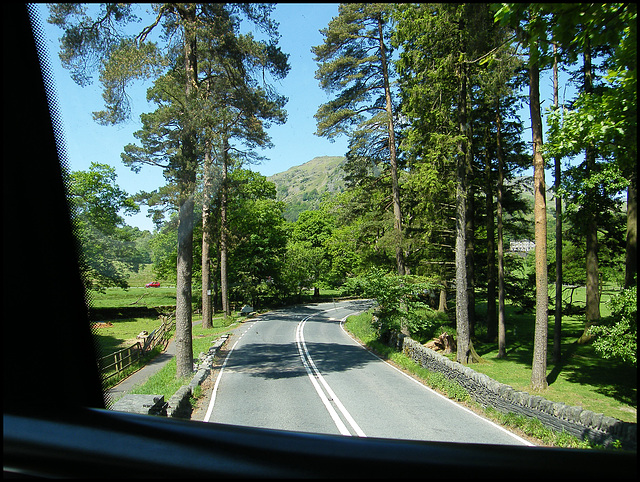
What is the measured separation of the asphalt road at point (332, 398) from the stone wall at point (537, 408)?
0.65 meters

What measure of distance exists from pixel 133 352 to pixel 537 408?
1482cm

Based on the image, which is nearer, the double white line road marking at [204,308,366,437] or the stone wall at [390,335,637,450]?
the stone wall at [390,335,637,450]

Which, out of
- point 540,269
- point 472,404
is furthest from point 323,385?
point 540,269

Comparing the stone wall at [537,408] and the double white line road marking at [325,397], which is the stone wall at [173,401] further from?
the stone wall at [537,408]

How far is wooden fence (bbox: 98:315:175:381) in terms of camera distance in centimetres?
1263

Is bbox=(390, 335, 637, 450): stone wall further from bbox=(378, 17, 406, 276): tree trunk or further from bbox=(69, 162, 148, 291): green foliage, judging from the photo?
bbox=(378, 17, 406, 276): tree trunk

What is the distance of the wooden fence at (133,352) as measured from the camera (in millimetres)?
12627

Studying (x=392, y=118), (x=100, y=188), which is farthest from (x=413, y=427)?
(x=392, y=118)

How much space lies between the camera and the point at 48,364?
201 centimetres

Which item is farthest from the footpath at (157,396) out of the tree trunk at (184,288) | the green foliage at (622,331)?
the green foliage at (622,331)

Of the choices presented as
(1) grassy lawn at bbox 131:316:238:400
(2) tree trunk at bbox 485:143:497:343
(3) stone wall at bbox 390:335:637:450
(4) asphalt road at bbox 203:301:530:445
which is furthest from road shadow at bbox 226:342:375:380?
(2) tree trunk at bbox 485:143:497:343

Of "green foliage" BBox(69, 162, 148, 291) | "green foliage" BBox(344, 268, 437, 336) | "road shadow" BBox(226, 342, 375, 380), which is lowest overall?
"road shadow" BBox(226, 342, 375, 380)

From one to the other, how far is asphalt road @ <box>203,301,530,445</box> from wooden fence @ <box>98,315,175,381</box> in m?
3.05

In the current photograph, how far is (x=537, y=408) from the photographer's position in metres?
8.69
